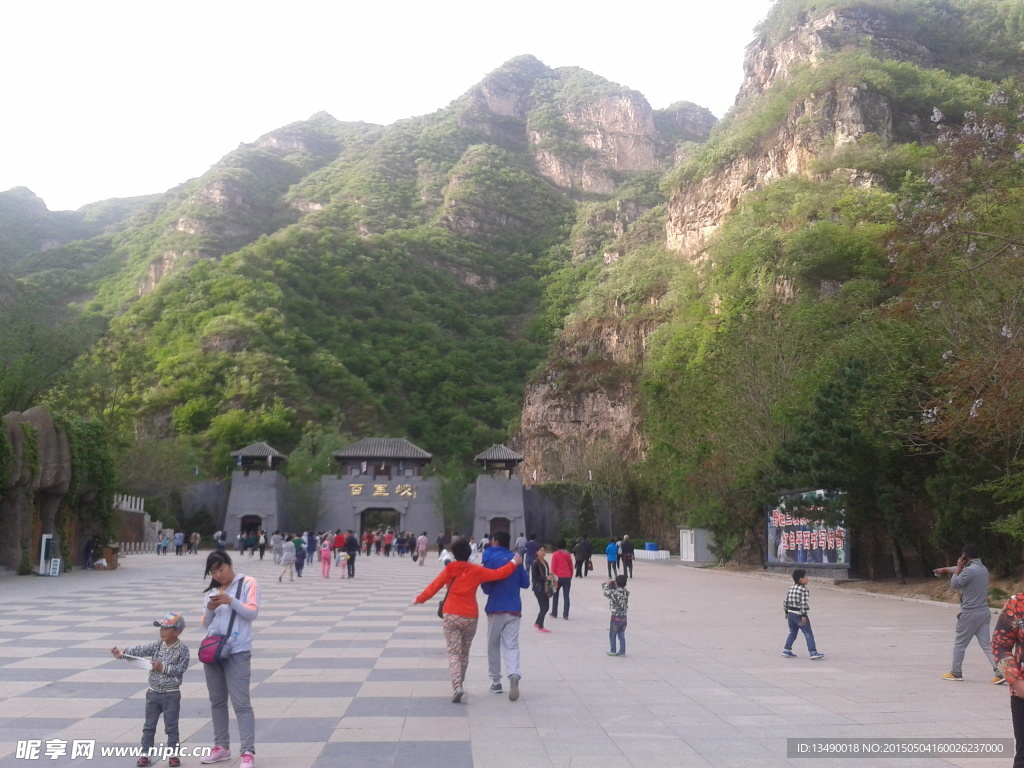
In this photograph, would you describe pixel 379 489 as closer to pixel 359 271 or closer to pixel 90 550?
pixel 90 550

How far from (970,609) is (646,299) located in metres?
58.5

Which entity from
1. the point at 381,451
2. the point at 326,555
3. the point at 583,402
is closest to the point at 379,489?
the point at 381,451

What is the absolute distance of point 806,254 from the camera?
42125 mm

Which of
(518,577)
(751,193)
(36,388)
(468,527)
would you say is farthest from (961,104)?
(518,577)

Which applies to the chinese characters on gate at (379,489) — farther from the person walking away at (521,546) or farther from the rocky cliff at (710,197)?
the person walking away at (521,546)

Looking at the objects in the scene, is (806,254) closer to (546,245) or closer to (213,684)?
(213,684)

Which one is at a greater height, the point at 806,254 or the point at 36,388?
the point at 806,254

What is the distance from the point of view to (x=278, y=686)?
782 cm

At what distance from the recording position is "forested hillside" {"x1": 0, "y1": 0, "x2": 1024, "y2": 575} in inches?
704

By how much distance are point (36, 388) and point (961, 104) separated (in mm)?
50140

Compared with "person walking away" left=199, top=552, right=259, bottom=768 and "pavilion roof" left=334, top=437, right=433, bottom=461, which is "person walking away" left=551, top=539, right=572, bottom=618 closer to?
"person walking away" left=199, top=552, right=259, bottom=768

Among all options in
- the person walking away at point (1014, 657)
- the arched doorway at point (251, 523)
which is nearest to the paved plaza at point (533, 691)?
the person walking away at point (1014, 657)

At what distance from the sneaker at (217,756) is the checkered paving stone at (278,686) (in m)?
0.11

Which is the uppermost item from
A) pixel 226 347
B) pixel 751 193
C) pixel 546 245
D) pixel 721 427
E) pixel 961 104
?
pixel 546 245
